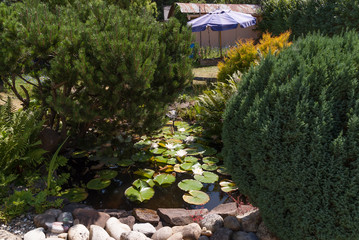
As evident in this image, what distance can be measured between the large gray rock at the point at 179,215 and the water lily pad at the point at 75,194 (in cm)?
107

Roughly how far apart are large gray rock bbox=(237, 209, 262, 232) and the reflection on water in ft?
2.66

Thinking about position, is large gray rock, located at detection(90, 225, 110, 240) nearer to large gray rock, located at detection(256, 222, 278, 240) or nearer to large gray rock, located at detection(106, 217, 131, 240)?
large gray rock, located at detection(106, 217, 131, 240)

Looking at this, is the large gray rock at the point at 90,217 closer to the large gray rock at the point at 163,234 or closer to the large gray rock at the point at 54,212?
the large gray rock at the point at 54,212

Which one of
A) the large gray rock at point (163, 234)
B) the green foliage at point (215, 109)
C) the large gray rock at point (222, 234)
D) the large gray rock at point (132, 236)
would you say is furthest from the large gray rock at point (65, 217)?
the green foliage at point (215, 109)

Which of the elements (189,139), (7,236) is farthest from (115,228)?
(189,139)

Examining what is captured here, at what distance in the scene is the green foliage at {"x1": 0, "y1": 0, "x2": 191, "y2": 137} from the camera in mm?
3549

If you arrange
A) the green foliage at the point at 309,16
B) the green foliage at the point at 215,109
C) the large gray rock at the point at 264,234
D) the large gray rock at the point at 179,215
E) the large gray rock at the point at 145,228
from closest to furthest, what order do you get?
the large gray rock at the point at 264,234 → the large gray rock at the point at 145,228 → the large gray rock at the point at 179,215 → the green foliage at the point at 215,109 → the green foliage at the point at 309,16

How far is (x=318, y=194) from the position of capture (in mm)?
1962

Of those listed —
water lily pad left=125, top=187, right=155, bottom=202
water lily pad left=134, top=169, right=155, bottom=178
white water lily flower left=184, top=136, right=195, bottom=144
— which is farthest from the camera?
white water lily flower left=184, top=136, right=195, bottom=144

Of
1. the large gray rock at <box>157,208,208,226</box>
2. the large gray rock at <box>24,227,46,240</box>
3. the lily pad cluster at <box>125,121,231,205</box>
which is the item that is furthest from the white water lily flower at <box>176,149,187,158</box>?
the large gray rock at <box>24,227,46,240</box>

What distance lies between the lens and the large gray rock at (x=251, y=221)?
2.74 meters

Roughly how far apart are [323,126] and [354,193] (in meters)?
0.48

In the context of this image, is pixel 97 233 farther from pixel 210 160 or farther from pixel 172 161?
pixel 210 160

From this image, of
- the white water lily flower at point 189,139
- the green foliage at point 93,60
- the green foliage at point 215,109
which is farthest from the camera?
the white water lily flower at point 189,139
